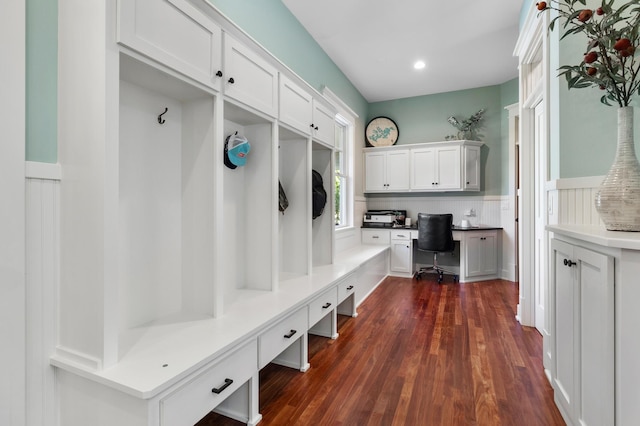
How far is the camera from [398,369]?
2.17 metres

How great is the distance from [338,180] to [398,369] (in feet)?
10.0

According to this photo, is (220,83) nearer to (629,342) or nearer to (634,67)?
(629,342)

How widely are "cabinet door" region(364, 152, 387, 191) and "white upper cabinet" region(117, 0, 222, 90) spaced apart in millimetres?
4095

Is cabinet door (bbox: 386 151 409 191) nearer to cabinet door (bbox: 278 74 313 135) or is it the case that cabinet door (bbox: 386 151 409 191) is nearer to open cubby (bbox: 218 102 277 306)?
cabinet door (bbox: 278 74 313 135)

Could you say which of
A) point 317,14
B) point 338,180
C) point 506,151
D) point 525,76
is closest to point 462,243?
→ point 506,151

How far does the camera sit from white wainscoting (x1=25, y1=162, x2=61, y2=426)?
3.88ft

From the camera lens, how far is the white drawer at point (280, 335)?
164 centimetres

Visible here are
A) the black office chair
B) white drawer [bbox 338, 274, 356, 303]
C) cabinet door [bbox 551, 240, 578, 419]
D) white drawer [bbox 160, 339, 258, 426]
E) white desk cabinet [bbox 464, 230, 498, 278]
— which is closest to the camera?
white drawer [bbox 160, 339, 258, 426]

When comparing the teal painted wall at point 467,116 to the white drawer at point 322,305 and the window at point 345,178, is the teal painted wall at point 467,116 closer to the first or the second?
the window at point 345,178

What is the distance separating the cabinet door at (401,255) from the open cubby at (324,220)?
2184 mm

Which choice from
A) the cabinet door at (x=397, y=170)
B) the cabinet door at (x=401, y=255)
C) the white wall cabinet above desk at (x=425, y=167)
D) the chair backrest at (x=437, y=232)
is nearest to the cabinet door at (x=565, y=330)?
the chair backrest at (x=437, y=232)

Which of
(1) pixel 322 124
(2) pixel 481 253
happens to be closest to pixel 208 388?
(1) pixel 322 124

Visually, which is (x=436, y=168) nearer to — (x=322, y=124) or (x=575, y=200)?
(x=322, y=124)

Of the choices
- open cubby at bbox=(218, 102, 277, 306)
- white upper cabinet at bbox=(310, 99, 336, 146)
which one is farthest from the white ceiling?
open cubby at bbox=(218, 102, 277, 306)
